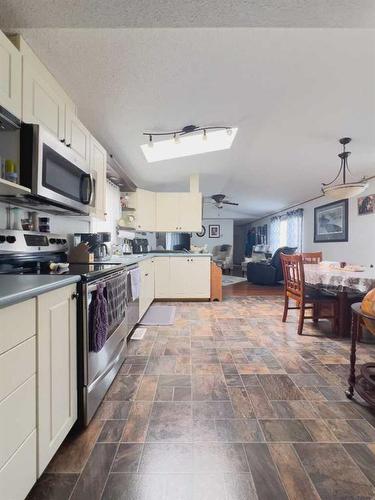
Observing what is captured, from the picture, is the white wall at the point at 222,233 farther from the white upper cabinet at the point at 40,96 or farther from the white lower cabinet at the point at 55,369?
the white lower cabinet at the point at 55,369

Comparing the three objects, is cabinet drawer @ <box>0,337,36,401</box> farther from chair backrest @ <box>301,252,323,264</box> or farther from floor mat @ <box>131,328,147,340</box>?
chair backrest @ <box>301,252,323,264</box>

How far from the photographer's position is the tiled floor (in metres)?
1.03

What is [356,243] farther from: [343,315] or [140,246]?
[140,246]

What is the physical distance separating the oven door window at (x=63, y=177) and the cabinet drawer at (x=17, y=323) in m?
0.88

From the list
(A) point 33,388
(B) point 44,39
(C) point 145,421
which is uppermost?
(B) point 44,39

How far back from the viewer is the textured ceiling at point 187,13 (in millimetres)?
1136

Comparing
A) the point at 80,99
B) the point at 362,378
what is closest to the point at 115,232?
the point at 80,99

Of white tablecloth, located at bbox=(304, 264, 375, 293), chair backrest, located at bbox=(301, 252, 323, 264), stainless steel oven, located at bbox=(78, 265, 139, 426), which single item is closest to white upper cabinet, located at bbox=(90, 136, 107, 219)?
stainless steel oven, located at bbox=(78, 265, 139, 426)

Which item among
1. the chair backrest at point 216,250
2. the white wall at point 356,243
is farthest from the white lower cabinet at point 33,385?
the chair backrest at point 216,250

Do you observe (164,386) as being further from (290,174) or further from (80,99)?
(290,174)

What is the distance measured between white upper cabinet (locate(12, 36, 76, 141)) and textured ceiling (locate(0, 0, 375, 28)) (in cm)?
17

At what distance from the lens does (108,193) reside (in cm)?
353

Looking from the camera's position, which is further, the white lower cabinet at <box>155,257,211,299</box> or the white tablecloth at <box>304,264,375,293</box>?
the white lower cabinet at <box>155,257,211,299</box>

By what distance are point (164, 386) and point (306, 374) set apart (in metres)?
1.12
